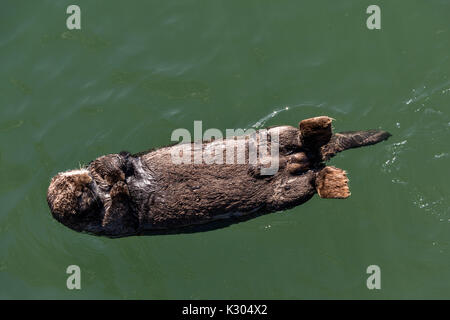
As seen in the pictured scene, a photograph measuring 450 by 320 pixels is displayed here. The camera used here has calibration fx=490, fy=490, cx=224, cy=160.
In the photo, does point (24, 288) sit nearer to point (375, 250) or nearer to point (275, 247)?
point (275, 247)

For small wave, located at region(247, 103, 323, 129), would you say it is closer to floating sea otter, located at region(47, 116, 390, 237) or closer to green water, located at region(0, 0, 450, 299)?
green water, located at region(0, 0, 450, 299)

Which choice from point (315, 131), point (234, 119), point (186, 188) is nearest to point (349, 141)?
point (315, 131)

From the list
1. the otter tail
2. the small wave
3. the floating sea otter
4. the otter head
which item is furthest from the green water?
the otter head

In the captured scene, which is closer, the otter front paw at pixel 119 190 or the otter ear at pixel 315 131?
the otter ear at pixel 315 131

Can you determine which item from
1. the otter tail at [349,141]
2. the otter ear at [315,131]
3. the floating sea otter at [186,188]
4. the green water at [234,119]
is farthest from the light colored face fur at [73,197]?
the otter tail at [349,141]

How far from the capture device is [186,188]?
6719 millimetres

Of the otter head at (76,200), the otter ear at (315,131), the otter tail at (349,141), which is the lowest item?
the otter head at (76,200)

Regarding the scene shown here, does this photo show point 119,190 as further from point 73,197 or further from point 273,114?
point 273,114

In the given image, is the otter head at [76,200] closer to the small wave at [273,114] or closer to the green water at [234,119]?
the green water at [234,119]

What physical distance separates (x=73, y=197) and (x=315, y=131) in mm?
3399

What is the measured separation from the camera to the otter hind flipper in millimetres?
6414

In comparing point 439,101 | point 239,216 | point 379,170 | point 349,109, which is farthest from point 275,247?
point 439,101

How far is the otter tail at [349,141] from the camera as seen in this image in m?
7.37

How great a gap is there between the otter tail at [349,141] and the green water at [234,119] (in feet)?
2.43
